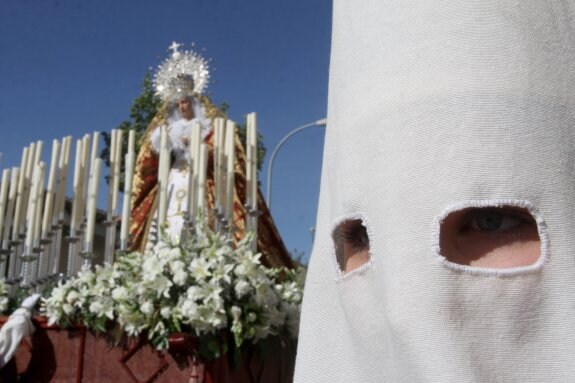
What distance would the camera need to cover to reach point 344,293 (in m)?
1.36

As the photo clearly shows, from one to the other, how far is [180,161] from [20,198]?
167cm

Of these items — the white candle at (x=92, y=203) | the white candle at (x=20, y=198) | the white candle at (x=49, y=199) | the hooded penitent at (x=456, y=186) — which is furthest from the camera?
the white candle at (x=20, y=198)

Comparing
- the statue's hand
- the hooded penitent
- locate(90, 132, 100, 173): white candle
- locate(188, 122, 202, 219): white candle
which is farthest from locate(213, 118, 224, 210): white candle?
the hooded penitent

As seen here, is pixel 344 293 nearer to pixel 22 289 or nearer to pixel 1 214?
pixel 22 289

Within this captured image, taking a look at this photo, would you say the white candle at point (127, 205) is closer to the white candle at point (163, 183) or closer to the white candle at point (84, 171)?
the white candle at point (163, 183)

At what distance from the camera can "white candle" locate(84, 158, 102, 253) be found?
4.38 metres

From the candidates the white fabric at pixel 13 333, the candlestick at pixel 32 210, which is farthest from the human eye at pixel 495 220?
the candlestick at pixel 32 210

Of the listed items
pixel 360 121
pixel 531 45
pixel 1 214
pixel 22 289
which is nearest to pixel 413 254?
pixel 360 121

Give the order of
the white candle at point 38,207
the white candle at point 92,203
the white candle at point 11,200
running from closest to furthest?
1. the white candle at point 92,203
2. the white candle at point 38,207
3. the white candle at point 11,200

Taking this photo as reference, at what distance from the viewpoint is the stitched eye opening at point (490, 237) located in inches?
46.8

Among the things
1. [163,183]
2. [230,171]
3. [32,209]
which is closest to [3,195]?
[32,209]

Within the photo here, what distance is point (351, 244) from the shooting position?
55.3 inches

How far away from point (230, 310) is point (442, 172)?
220 cm

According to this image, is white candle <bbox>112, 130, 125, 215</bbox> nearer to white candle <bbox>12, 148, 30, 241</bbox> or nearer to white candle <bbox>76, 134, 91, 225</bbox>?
white candle <bbox>76, 134, 91, 225</bbox>
